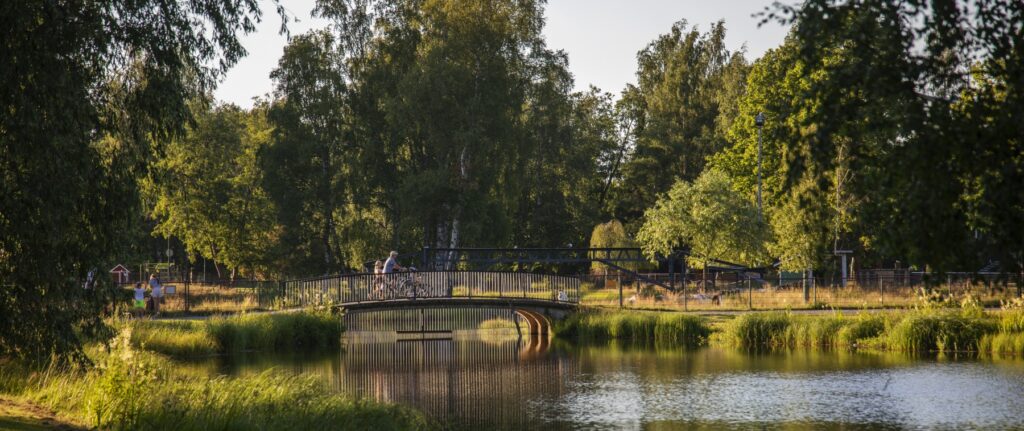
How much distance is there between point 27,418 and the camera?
1426cm

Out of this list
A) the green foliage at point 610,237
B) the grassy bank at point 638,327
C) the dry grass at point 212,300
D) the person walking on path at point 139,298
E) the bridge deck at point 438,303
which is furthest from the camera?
the green foliage at point 610,237

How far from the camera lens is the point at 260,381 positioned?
1762 centimetres

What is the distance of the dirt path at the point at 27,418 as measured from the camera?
13.6m

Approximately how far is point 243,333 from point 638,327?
11474 millimetres

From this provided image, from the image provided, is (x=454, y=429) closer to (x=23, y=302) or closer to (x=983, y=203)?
(x=23, y=302)

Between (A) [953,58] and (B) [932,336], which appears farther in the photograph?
(B) [932,336]

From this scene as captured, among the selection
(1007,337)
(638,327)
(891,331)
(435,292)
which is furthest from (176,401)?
(638,327)

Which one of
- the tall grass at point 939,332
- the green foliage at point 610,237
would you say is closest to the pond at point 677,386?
the tall grass at point 939,332

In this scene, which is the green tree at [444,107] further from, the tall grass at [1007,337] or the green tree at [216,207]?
the tall grass at [1007,337]

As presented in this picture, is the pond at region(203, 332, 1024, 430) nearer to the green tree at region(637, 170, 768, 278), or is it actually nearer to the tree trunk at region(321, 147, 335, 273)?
the green tree at region(637, 170, 768, 278)

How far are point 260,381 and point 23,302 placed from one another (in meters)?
3.72

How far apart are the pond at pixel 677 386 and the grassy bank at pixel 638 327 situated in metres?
1.70

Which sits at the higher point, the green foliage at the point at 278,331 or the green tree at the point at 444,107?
the green tree at the point at 444,107

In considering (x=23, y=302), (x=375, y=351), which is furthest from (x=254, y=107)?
(x=23, y=302)
